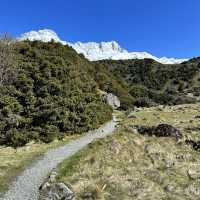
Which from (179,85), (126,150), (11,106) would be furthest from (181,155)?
(179,85)

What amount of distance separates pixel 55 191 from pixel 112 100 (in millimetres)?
33022

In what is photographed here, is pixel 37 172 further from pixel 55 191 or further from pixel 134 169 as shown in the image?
pixel 134 169

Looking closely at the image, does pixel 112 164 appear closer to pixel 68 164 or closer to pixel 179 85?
pixel 68 164

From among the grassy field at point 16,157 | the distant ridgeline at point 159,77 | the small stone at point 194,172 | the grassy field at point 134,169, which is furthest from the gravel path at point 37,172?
the distant ridgeline at point 159,77

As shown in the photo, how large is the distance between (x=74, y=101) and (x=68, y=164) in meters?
13.1

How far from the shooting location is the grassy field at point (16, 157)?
19.0m

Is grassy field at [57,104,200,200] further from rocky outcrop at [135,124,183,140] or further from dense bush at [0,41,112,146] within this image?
dense bush at [0,41,112,146]

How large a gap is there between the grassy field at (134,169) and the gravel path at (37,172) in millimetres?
925

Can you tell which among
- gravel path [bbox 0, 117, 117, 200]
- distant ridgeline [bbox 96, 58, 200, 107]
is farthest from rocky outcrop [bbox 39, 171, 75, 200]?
distant ridgeline [bbox 96, 58, 200, 107]

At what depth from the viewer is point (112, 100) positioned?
4900 cm

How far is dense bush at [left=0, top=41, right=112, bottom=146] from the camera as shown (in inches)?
1138

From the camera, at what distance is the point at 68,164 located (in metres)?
20.7

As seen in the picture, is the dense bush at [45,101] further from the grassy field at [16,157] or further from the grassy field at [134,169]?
the grassy field at [134,169]

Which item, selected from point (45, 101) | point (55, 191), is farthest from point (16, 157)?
point (45, 101)
